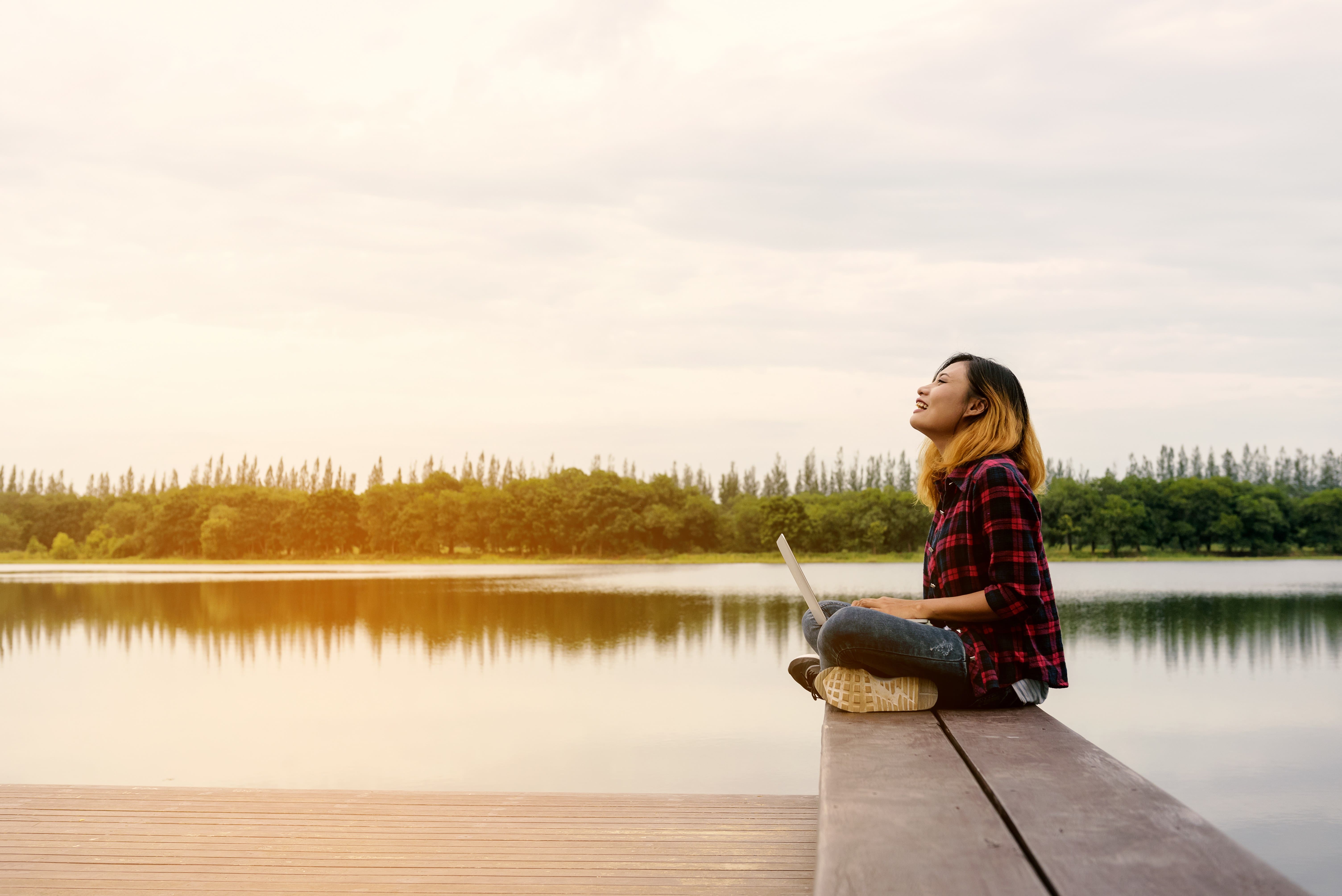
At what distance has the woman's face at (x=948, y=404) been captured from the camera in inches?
117

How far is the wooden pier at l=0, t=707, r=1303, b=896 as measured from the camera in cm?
143

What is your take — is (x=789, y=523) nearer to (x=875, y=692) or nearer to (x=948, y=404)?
(x=948, y=404)

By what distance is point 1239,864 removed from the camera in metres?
1.36

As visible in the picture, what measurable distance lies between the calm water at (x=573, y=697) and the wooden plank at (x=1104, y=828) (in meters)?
0.31

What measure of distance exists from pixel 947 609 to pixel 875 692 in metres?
0.30

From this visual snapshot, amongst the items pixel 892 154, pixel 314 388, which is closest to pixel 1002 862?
pixel 892 154

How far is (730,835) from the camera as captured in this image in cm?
383

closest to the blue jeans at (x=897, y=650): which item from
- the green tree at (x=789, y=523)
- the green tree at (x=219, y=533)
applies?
the green tree at (x=789, y=523)

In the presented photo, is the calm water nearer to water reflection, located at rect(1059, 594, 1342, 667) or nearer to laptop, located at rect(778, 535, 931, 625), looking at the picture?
water reflection, located at rect(1059, 594, 1342, 667)

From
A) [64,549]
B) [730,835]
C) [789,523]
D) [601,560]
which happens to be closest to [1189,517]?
[789,523]

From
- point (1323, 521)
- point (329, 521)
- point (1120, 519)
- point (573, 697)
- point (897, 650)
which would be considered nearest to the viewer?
point (897, 650)

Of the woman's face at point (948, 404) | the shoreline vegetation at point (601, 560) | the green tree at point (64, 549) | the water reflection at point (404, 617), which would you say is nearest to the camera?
the woman's face at point (948, 404)

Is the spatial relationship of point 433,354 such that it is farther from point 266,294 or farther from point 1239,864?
point 1239,864

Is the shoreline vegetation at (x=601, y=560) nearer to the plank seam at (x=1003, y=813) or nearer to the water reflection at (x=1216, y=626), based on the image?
the water reflection at (x=1216, y=626)
